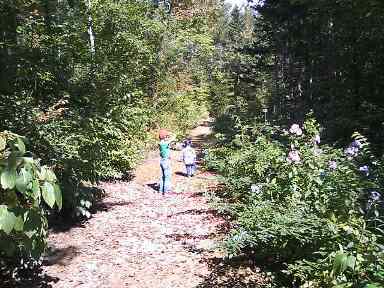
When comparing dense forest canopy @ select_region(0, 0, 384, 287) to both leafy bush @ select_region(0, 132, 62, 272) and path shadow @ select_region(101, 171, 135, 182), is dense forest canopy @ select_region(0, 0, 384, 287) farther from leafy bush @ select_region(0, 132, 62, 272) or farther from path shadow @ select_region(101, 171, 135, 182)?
path shadow @ select_region(101, 171, 135, 182)

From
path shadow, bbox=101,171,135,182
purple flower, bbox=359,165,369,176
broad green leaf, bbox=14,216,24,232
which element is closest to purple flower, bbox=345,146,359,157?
purple flower, bbox=359,165,369,176

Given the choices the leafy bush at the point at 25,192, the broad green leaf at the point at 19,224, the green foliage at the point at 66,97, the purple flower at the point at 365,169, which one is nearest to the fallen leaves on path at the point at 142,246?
the green foliage at the point at 66,97

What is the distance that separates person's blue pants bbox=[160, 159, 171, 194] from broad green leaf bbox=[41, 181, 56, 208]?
9.25 m

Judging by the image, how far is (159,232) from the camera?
813 cm

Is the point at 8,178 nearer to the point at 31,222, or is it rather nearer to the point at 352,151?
the point at 31,222

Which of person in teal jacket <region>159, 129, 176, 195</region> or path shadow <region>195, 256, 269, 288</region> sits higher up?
person in teal jacket <region>159, 129, 176, 195</region>

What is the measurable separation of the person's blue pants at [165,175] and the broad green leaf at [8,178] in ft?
30.8

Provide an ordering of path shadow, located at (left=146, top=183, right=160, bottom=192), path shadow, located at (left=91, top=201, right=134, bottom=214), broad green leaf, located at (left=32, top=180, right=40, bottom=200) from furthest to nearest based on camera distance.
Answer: path shadow, located at (left=146, top=183, right=160, bottom=192) → path shadow, located at (left=91, top=201, right=134, bottom=214) → broad green leaf, located at (left=32, top=180, right=40, bottom=200)

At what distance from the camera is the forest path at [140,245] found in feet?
20.3

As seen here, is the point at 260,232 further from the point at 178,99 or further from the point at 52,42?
the point at 178,99

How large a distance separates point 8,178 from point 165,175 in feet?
31.4

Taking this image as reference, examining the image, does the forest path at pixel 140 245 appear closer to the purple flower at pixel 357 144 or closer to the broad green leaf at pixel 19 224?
the purple flower at pixel 357 144

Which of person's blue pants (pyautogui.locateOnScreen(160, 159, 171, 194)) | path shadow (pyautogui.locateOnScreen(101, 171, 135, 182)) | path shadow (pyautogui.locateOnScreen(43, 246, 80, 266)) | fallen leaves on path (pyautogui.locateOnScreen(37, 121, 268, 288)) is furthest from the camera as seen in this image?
path shadow (pyautogui.locateOnScreen(101, 171, 135, 182))

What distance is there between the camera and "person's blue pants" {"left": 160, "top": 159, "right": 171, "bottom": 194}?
11.3 m
